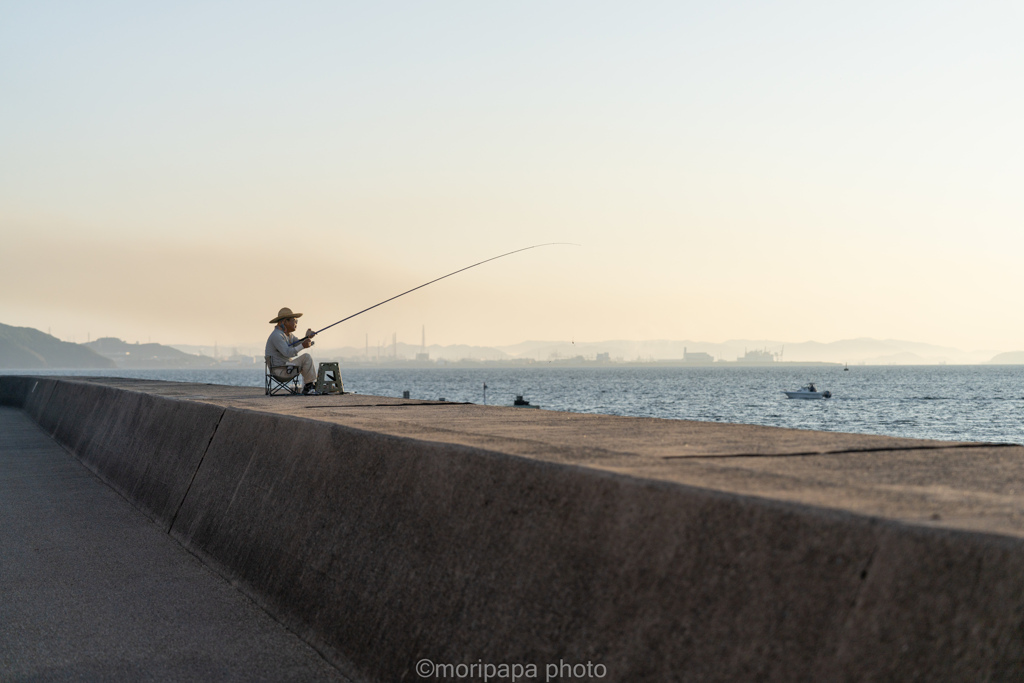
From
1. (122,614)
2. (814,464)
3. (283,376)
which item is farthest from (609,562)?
(283,376)

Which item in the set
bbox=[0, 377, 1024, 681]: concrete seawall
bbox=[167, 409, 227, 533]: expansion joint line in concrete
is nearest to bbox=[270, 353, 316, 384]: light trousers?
bbox=[167, 409, 227, 533]: expansion joint line in concrete

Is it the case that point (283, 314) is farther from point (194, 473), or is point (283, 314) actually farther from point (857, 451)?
point (857, 451)

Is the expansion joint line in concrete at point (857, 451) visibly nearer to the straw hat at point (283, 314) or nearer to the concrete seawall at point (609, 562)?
the concrete seawall at point (609, 562)

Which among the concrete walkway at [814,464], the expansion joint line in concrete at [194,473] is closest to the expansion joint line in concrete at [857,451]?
the concrete walkway at [814,464]

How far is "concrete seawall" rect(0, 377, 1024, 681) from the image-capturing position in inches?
72.0

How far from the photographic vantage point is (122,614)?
445 cm

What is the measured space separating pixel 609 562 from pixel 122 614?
3027 mm

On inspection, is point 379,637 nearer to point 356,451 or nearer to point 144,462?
point 356,451

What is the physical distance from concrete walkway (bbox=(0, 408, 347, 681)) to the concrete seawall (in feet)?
0.61

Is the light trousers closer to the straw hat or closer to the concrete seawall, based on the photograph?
the straw hat

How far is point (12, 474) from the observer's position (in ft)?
33.9

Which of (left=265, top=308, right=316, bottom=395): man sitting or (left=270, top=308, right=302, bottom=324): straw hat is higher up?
(left=270, top=308, right=302, bottom=324): straw hat

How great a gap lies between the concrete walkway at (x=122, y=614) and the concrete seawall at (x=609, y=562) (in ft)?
0.61

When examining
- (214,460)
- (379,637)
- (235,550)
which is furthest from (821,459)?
(214,460)
